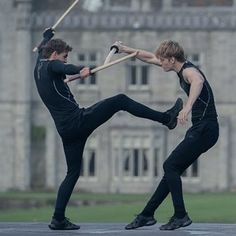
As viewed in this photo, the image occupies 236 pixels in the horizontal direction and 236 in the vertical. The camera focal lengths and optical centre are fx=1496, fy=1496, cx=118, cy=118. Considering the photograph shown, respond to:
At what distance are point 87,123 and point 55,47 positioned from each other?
3.13 feet

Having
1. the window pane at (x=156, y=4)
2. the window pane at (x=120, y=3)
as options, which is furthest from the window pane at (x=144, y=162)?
the window pane at (x=120, y=3)

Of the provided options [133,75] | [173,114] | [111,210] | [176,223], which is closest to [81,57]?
[133,75]

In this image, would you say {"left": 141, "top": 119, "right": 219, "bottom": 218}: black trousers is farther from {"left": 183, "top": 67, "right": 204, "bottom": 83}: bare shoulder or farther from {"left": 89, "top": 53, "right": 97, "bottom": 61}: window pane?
{"left": 89, "top": 53, "right": 97, "bottom": 61}: window pane

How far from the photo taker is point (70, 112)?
1723cm

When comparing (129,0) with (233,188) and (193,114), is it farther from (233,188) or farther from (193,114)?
(193,114)

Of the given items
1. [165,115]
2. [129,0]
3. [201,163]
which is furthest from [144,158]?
[165,115]

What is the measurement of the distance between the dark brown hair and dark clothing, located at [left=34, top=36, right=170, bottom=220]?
0.10 metres

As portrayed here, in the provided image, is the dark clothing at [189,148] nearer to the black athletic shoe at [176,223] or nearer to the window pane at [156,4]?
the black athletic shoe at [176,223]

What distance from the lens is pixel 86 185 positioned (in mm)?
61594

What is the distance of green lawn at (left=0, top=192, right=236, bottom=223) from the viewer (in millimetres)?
34500

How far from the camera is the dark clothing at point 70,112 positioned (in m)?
17.0

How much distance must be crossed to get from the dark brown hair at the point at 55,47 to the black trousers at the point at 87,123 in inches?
29.2

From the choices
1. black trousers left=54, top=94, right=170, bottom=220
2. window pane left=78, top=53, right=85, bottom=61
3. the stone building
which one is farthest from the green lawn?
black trousers left=54, top=94, right=170, bottom=220

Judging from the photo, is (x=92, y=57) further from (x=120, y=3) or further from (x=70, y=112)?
(x=70, y=112)
